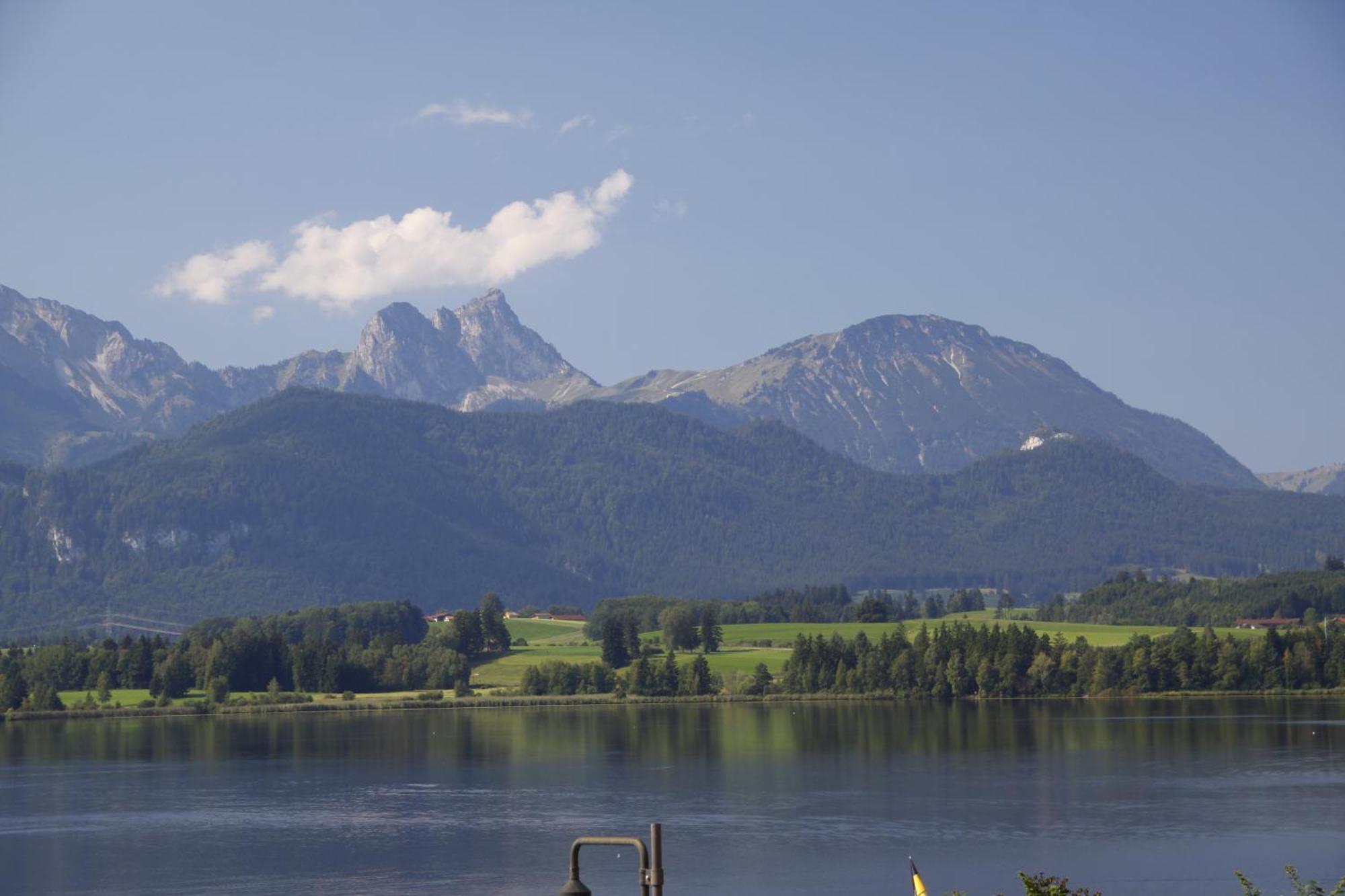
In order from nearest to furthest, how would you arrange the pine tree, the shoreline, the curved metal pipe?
the curved metal pipe → the shoreline → the pine tree

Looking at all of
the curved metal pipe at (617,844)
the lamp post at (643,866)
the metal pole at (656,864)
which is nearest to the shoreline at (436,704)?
the curved metal pipe at (617,844)

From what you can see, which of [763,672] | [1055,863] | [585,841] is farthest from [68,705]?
[585,841]

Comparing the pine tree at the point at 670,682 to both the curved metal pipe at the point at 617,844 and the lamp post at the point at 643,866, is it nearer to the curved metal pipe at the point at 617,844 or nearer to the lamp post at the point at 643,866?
the curved metal pipe at the point at 617,844

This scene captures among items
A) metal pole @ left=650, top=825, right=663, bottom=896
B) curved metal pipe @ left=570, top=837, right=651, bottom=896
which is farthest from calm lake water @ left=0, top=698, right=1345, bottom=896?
metal pole @ left=650, top=825, right=663, bottom=896

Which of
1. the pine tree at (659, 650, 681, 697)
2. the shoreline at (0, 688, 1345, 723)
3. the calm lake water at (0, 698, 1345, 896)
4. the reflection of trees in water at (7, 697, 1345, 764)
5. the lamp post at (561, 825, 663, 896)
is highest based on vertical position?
the lamp post at (561, 825, 663, 896)

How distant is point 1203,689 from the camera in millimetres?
179375

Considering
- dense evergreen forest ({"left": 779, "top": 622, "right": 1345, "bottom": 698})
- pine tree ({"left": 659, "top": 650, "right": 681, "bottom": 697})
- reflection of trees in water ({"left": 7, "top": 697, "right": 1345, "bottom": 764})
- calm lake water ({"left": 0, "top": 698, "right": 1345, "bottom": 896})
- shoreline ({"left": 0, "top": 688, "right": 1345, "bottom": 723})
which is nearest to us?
calm lake water ({"left": 0, "top": 698, "right": 1345, "bottom": 896})

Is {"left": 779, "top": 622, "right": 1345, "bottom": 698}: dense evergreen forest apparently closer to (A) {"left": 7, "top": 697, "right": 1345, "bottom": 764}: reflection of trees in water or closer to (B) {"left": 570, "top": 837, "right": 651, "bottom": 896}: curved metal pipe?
(A) {"left": 7, "top": 697, "right": 1345, "bottom": 764}: reflection of trees in water

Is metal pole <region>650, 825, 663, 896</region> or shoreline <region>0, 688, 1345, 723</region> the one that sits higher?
metal pole <region>650, 825, 663, 896</region>

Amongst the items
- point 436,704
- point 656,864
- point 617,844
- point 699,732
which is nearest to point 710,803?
point 699,732

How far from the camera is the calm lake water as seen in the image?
8594 cm

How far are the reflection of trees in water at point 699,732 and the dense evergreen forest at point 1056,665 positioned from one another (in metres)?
3.00

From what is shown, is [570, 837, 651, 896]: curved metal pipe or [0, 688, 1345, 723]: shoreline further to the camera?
[0, 688, 1345, 723]: shoreline

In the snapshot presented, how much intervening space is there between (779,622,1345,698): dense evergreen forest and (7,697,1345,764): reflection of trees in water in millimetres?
2997
